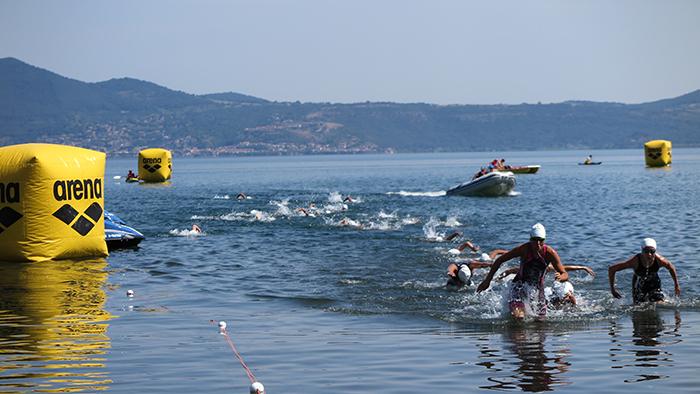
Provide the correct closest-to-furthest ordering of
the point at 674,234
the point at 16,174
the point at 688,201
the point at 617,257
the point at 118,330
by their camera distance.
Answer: the point at 118,330
the point at 16,174
the point at 617,257
the point at 674,234
the point at 688,201

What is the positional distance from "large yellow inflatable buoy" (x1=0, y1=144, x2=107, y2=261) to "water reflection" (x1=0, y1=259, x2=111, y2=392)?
431 millimetres

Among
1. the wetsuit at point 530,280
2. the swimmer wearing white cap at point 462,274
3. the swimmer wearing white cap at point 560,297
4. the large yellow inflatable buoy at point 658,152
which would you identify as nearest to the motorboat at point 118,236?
the swimmer wearing white cap at point 462,274

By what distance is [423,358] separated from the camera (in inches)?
488

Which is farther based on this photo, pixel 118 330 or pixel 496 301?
pixel 496 301

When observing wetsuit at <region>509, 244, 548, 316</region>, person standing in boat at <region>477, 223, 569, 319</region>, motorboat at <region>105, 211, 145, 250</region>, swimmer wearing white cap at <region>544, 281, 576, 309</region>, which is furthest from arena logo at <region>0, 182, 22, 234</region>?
swimmer wearing white cap at <region>544, 281, 576, 309</region>

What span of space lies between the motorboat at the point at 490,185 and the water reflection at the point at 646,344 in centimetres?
3788

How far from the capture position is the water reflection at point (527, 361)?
10883mm

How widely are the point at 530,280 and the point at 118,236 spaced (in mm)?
14351

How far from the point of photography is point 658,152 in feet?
343

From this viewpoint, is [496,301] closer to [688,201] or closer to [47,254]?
[47,254]

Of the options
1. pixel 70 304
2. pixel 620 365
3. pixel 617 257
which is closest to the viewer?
pixel 620 365

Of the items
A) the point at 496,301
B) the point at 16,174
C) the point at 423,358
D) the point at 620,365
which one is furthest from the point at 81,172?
the point at 620,365

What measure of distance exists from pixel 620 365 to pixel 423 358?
2.36 meters

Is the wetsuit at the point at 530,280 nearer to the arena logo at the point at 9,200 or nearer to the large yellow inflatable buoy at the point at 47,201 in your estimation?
the large yellow inflatable buoy at the point at 47,201
